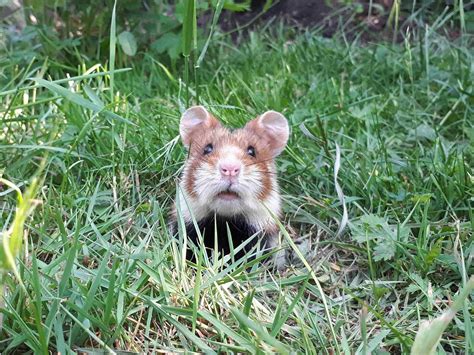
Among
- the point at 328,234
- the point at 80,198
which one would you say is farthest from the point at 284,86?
the point at 80,198

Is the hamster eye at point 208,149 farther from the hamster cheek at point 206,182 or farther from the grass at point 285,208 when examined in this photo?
the grass at point 285,208

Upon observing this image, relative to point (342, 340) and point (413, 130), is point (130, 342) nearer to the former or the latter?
point (342, 340)

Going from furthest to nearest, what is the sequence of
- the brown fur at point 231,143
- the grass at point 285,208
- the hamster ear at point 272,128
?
1. the hamster ear at point 272,128
2. the brown fur at point 231,143
3. the grass at point 285,208

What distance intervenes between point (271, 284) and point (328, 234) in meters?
0.59

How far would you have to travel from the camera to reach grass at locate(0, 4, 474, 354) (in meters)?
2.56

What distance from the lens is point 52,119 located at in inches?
158

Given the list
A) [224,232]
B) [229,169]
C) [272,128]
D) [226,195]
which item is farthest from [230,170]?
[272,128]

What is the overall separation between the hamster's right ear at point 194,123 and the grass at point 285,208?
0.22 meters

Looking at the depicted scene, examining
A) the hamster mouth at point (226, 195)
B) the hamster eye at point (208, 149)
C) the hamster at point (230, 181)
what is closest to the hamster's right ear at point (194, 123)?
the hamster at point (230, 181)

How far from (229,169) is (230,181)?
5cm

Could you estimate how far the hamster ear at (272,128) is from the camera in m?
3.34

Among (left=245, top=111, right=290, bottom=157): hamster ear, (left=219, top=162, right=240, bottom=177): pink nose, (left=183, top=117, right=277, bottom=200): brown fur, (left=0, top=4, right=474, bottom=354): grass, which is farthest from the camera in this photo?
(left=245, top=111, right=290, bottom=157): hamster ear

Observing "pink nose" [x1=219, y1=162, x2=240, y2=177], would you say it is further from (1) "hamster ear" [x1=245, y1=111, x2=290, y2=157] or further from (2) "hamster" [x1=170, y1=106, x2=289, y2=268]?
(1) "hamster ear" [x1=245, y1=111, x2=290, y2=157]

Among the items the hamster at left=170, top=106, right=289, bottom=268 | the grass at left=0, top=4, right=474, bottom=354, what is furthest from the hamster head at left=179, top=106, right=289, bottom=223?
the grass at left=0, top=4, right=474, bottom=354
